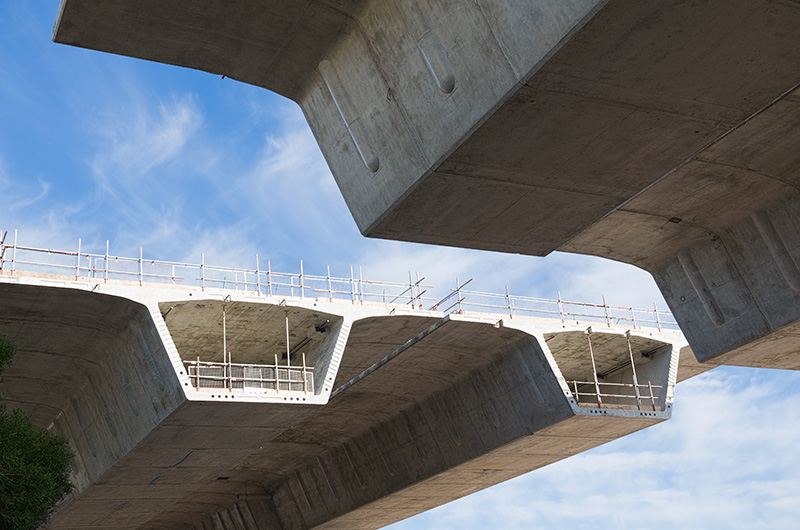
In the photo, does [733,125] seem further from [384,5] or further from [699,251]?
[699,251]

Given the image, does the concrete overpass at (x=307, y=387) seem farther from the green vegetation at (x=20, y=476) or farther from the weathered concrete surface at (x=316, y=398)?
the green vegetation at (x=20, y=476)

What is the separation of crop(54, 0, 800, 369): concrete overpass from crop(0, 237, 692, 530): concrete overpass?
12168mm

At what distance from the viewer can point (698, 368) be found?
42.9 metres

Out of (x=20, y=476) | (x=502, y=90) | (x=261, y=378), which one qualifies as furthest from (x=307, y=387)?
(x=502, y=90)

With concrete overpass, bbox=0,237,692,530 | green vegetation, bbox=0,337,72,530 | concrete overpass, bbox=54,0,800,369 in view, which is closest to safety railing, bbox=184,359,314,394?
concrete overpass, bbox=0,237,692,530

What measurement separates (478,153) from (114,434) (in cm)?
2158

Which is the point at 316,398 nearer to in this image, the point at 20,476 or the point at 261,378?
the point at 261,378

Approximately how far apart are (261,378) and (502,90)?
19.6 m

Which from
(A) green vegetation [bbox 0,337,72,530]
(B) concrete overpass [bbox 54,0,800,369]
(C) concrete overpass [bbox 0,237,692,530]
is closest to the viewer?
(B) concrete overpass [bbox 54,0,800,369]

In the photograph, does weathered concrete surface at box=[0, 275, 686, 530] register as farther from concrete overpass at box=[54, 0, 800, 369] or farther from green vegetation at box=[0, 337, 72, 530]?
concrete overpass at box=[54, 0, 800, 369]

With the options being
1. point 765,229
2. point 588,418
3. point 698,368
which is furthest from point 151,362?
point 698,368

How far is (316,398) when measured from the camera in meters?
28.3

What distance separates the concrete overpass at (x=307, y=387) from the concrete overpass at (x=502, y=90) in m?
12.2

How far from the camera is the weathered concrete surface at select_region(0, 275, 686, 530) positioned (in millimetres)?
27578
